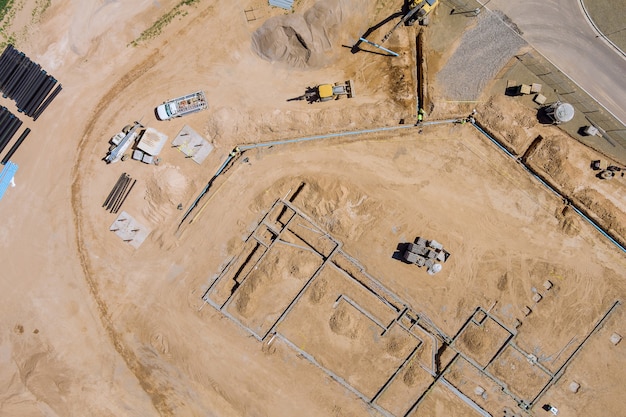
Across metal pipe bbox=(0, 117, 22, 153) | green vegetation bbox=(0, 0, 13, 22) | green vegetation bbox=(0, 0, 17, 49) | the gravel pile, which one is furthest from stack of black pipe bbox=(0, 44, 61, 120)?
the gravel pile

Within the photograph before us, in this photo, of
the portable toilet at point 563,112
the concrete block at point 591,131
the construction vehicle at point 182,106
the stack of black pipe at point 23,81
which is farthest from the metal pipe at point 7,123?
the concrete block at point 591,131

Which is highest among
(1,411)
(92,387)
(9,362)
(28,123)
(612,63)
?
(612,63)

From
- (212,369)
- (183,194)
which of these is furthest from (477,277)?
(183,194)

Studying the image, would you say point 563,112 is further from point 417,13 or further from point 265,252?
point 265,252

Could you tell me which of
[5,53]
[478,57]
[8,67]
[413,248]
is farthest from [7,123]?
[478,57]

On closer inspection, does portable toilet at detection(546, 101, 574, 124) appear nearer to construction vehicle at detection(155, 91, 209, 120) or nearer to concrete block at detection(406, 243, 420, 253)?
concrete block at detection(406, 243, 420, 253)

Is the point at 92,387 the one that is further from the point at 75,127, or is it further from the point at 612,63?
the point at 612,63
